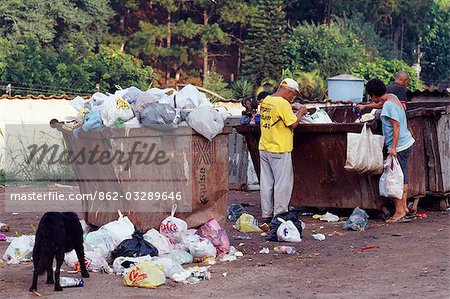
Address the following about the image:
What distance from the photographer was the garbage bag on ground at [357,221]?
10023mm

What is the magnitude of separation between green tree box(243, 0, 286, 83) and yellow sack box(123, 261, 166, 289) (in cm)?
3456

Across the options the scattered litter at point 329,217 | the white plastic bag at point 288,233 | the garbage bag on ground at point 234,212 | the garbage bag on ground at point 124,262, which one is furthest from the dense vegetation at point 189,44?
the garbage bag on ground at point 124,262

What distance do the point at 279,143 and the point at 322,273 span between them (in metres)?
2.44

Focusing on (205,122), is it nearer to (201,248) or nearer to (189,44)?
(201,248)

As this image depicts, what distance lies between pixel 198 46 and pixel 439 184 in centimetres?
3487

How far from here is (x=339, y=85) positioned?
73.6 ft

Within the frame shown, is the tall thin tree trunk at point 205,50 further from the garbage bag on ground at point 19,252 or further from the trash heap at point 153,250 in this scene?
the garbage bag on ground at point 19,252

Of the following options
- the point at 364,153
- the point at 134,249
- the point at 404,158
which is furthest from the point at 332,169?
the point at 134,249

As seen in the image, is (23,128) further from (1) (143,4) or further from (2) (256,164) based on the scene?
(1) (143,4)

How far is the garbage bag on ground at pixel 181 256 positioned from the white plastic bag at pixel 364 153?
2.52 metres

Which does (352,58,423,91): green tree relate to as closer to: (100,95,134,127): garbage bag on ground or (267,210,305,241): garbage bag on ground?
(267,210,305,241): garbage bag on ground

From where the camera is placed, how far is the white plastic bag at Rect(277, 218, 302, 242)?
30.6 ft

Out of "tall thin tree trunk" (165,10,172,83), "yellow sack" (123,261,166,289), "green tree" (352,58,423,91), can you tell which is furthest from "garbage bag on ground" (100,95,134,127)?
"tall thin tree trunk" (165,10,172,83)

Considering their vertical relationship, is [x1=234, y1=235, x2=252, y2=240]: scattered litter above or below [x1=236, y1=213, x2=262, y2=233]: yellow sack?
below
